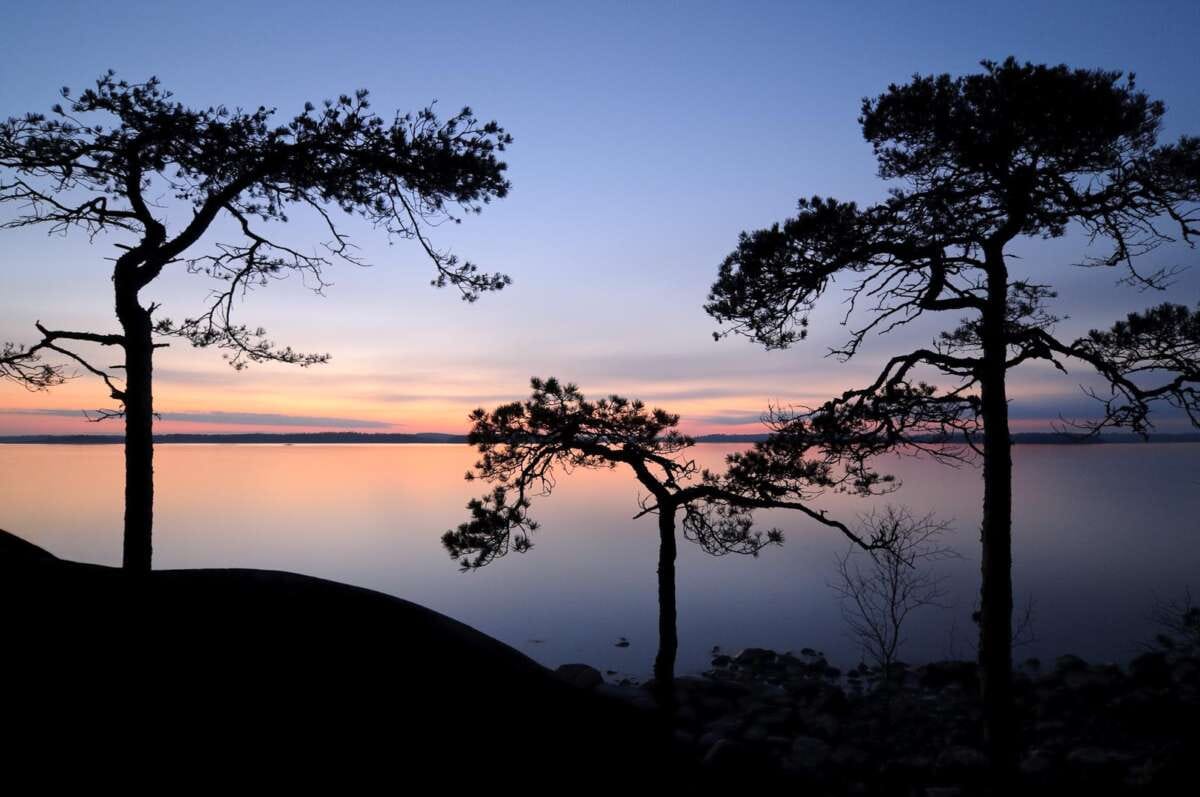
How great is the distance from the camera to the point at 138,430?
30.4ft

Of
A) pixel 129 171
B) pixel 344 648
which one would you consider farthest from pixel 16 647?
pixel 129 171

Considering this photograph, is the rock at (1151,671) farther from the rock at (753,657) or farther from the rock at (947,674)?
the rock at (753,657)

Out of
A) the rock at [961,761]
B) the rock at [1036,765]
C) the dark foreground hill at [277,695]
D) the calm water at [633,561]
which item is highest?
the dark foreground hill at [277,695]

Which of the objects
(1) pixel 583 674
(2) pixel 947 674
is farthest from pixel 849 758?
(2) pixel 947 674

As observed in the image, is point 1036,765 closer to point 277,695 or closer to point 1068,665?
point 1068,665

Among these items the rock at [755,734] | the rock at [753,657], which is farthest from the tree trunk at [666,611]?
the rock at [753,657]

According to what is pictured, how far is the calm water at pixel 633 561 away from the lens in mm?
24125

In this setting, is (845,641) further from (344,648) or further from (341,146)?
(344,648)

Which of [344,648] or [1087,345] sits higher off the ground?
[1087,345]

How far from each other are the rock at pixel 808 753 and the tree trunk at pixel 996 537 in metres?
2.43

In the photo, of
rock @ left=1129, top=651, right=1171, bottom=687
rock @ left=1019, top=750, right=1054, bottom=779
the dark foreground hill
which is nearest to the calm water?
the dark foreground hill

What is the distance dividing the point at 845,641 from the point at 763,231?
17870 mm

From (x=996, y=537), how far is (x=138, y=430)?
12481 mm

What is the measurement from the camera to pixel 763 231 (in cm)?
1043
